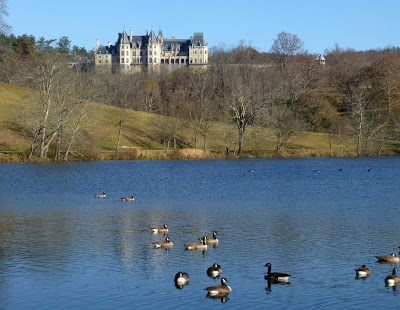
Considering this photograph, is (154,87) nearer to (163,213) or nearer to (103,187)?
(103,187)

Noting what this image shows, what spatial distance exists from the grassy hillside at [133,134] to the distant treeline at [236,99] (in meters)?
1.50

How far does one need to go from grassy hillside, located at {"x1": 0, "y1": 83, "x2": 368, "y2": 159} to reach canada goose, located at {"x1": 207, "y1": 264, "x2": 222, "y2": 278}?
7795 centimetres

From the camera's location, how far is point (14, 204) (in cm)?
5025

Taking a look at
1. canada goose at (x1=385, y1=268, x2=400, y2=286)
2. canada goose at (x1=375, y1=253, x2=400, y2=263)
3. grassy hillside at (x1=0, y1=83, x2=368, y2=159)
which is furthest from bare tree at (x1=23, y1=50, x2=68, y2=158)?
canada goose at (x1=385, y1=268, x2=400, y2=286)

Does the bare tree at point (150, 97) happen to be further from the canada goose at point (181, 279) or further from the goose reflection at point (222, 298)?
the goose reflection at point (222, 298)

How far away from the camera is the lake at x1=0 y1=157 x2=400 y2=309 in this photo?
2455cm

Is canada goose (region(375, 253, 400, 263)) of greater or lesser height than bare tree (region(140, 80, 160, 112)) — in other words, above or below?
below

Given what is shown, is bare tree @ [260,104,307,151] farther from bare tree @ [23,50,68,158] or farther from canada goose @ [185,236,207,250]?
canada goose @ [185,236,207,250]

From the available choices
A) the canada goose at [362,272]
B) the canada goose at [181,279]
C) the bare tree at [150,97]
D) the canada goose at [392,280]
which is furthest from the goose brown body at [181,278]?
the bare tree at [150,97]

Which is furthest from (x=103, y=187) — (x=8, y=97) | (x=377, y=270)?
(x=8, y=97)

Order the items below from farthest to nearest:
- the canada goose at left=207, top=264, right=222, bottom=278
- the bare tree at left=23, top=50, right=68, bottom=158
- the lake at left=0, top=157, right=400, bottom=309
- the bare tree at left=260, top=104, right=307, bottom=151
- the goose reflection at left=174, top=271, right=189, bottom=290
A: the bare tree at left=260, top=104, right=307, bottom=151 < the bare tree at left=23, top=50, right=68, bottom=158 < the canada goose at left=207, top=264, right=222, bottom=278 < the goose reflection at left=174, top=271, right=189, bottom=290 < the lake at left=0, top=157, right=400, bottom=309

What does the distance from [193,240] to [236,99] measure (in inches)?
3205

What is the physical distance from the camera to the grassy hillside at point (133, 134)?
110m

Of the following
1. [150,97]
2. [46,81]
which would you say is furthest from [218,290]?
[150,97]
